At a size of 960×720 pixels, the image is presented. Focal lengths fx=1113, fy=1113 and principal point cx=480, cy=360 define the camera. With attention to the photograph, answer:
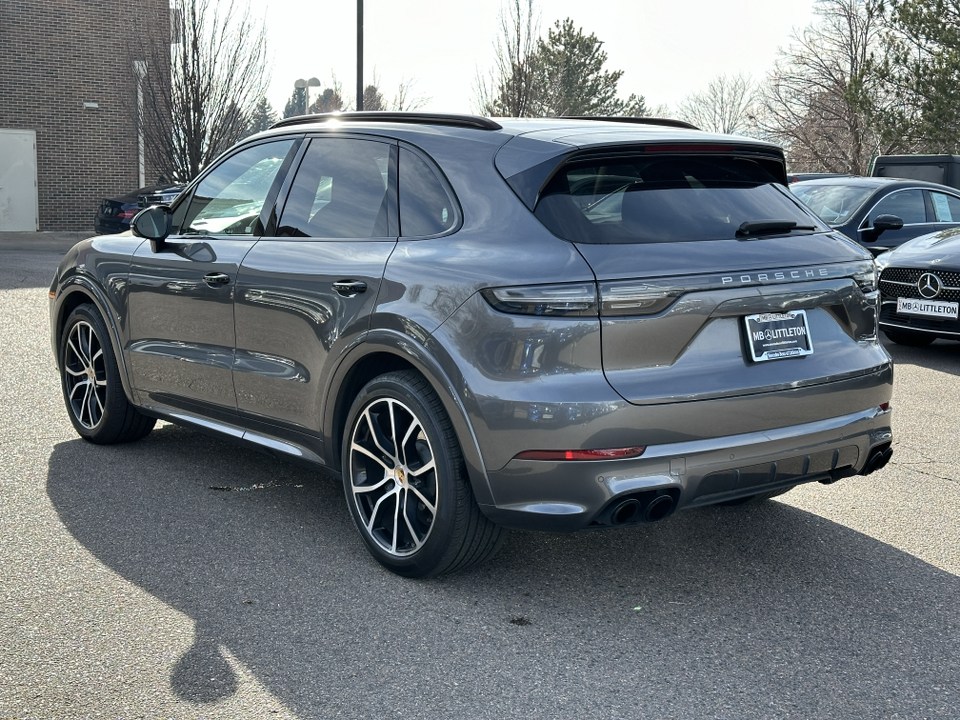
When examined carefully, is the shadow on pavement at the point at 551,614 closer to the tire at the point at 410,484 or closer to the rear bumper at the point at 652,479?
the tire at the point at 410,484

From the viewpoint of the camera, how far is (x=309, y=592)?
4.11 meters

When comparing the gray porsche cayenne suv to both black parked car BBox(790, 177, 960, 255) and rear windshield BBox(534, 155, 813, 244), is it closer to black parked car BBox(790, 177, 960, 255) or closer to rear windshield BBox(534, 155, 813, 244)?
rear windshield BBox(534, 155, 813, 244)

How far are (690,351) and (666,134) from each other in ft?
3.22

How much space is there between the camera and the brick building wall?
1141 inches

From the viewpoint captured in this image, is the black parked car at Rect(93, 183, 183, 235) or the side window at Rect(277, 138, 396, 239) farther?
the black parked car at Rect(93, 183, 183, 235)

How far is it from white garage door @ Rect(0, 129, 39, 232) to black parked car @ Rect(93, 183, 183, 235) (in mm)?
6730

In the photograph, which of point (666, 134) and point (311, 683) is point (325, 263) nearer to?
point (666, 134)

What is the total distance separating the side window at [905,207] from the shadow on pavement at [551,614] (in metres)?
8.28

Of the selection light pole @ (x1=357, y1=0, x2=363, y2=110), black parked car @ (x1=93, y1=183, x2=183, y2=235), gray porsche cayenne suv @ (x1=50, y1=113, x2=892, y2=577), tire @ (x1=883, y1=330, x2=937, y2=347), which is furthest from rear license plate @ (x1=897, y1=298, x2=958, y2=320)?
black parked car @ (x1=93, y1=183, x2=183, y2=235)

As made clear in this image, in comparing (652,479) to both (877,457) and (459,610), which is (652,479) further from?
(877,457)

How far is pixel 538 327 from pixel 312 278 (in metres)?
1.25

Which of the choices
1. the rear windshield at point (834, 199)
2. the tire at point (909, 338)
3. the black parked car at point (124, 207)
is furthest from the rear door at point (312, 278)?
the black parked car at point (124, 207)

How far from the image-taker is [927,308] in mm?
9844

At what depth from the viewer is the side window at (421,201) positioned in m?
4.15
